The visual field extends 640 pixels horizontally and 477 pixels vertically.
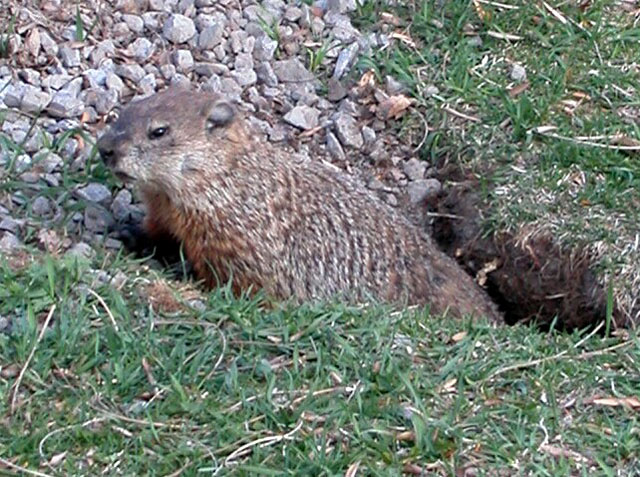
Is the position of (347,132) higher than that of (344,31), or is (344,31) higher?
(344,31)

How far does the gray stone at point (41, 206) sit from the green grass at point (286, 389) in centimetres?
67

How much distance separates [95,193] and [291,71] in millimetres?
1259

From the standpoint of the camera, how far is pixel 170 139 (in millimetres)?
4855

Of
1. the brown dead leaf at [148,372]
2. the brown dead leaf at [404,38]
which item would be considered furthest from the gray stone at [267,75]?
the brown dead leaf at [148,372]

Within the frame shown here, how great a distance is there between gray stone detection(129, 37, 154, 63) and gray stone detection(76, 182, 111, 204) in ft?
2.74

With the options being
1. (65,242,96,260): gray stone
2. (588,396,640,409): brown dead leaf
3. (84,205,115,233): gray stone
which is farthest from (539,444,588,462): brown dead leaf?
(84,205,115,233): gray stone

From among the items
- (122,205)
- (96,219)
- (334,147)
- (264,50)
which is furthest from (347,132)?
(96,219)

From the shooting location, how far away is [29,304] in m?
3.94

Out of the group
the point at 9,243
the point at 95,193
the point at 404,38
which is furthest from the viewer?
the point at 404,38

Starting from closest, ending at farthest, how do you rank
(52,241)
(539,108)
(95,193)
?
(52,241) → (95,193) → (539,108)

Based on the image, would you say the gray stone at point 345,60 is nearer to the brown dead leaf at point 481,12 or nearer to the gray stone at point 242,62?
the gray stone at point 242,62

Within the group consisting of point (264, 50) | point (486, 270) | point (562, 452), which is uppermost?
point (562, 452)

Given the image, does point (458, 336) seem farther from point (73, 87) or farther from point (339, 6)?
point (339, 6)

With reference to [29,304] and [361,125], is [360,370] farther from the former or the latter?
[361,125]
